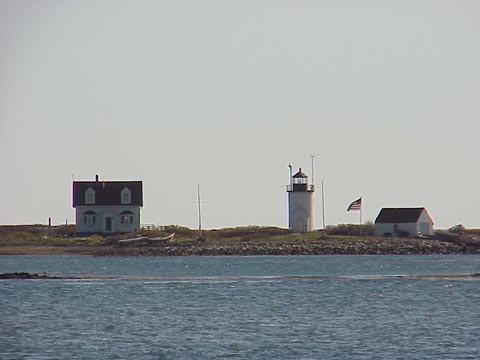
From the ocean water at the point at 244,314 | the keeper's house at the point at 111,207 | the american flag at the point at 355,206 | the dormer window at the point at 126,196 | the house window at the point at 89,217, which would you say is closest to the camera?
the ocean water at the point at 244,314

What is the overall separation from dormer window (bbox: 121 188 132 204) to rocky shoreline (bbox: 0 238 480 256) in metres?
7.21

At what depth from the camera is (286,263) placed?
3524 inches

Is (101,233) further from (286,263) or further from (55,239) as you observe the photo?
(286,263)

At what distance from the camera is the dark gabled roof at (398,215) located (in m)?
113

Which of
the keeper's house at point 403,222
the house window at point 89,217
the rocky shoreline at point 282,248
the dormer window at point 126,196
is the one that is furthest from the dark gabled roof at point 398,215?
the house window at point 89,217

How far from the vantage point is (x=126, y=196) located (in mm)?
114625

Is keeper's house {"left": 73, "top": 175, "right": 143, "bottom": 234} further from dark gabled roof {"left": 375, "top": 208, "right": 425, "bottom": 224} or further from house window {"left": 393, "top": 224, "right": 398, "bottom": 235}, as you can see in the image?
house window {"left": 393, "top": 224, "right": 398, "bottom": 235}

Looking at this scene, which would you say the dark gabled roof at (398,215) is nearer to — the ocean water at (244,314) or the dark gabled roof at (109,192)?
the dark gabled roof at (109,192)

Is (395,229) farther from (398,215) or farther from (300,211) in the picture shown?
(300,211)

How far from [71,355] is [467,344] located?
1180cm

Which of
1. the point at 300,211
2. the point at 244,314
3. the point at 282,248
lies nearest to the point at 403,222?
the point at 300,211

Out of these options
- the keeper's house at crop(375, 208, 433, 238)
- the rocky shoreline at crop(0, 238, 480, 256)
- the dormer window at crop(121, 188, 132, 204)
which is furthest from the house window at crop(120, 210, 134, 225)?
the keeper's house at crop(375, 208, 433, 238)

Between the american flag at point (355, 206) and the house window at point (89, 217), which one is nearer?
the american flag at point (355, 206)

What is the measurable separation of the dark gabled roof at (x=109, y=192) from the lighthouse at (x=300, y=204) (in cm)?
1442
